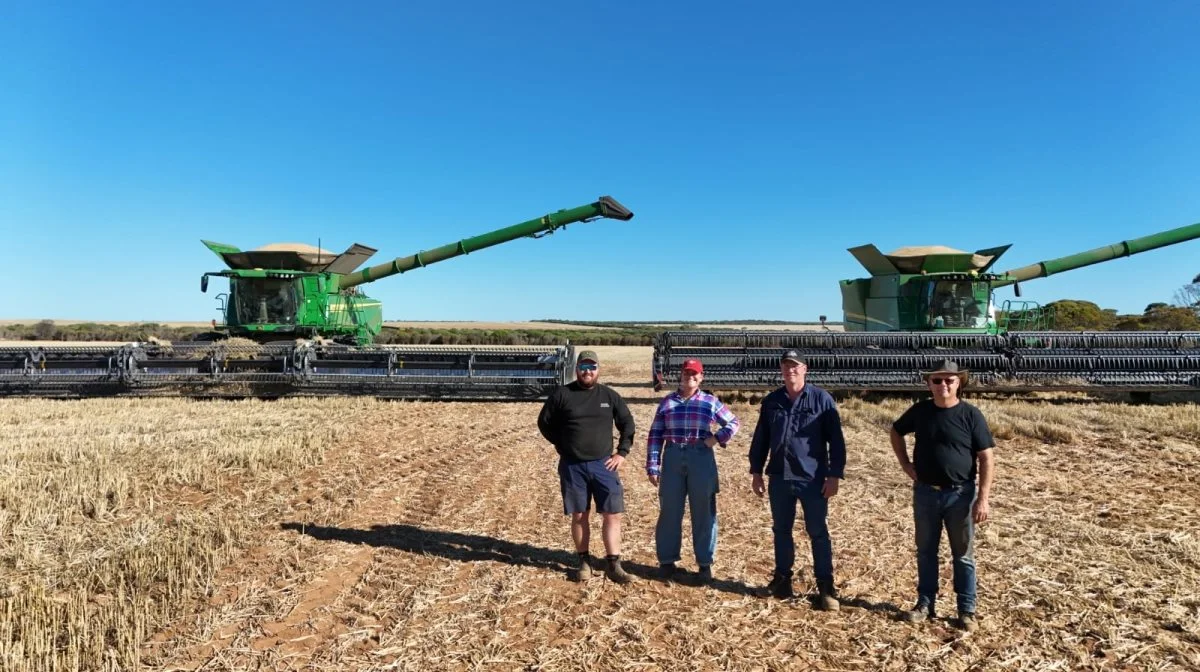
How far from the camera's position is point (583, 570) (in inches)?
171

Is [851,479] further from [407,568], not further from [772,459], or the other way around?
[407,568]

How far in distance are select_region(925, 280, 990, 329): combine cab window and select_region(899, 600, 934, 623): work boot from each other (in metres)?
12.1

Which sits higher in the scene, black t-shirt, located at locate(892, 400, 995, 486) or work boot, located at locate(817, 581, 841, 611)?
black t-shirt, located at locate(892, 400, 995, 486)

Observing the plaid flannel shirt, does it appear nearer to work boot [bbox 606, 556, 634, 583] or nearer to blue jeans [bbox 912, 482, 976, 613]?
work boot [bbox 606, 556, 634, 583]

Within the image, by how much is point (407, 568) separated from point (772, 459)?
2.60 meters

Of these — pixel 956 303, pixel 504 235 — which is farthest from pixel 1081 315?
pixel 504 235

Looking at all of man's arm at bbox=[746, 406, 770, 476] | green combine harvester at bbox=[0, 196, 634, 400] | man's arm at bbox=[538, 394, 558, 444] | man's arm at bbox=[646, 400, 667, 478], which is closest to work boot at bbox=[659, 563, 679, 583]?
man's arm at bbox=[646, 400, 667, 478]

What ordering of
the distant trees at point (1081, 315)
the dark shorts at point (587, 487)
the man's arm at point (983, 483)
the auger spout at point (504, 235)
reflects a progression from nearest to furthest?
the man's arm at point (983, 483) → the dark shorts at point (587, 487) → the auger spout at point (504, 235) → the distant trees at point (1081, 315)

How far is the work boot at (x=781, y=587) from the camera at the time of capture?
4.06 metres

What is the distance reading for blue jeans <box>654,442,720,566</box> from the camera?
169 inches

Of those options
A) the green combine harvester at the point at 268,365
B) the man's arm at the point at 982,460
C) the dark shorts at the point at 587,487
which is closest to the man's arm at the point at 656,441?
the dark shorts at the point at 587,487

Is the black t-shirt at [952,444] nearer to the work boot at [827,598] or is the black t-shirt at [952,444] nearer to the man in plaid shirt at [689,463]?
the work boot at [827,598]

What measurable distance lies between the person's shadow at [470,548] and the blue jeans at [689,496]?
22 cm

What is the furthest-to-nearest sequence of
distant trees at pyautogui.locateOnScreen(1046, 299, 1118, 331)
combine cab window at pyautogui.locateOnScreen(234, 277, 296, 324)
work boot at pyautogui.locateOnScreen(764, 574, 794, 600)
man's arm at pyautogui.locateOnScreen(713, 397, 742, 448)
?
distant trees at pyautogui.locateOnScreen(1046, 299, 1118, 331) < combine cab window at pyautogui.locateOnScreen(234, 277, 296, 324) < man's arm at pyautogui.locateOnScreen(713, 397, 742, 448) < work boot at pyautogui.locateOnScreen(764, 574, 794, 600)
